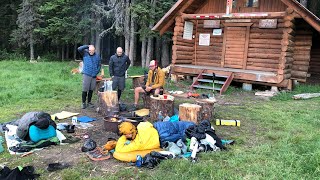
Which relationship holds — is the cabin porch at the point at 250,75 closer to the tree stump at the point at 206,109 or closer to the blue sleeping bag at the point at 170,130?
the tree stump at the point at 206,109

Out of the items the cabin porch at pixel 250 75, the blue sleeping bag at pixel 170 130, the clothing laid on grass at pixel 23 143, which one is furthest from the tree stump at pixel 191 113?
the cabin porch at pixel 250 75

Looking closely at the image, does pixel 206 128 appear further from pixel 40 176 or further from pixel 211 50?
pixel 211 50

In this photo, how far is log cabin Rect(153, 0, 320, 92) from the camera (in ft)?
40.2

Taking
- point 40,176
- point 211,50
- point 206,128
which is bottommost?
point 40,176

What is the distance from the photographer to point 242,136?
21.3ft

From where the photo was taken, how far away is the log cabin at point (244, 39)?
1227cm

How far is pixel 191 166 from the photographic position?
4.70 meters

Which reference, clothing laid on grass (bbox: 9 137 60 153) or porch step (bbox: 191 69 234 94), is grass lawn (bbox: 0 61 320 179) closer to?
clothing laid on grass (bbox: 9 137 60 153)

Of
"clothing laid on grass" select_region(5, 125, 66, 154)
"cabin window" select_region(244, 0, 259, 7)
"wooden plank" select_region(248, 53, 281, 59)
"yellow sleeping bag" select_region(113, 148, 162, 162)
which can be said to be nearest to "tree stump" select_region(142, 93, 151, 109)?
"clothing laid on grass" select_region(5, 125, 66, 154)

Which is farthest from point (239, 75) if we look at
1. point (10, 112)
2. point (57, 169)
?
point (57, 169)

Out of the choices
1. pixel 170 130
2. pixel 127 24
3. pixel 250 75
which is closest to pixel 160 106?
pixel 170 130

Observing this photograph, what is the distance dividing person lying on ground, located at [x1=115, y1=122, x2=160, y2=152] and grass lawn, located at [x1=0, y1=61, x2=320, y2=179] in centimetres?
50

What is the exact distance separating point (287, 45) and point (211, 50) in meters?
3.92

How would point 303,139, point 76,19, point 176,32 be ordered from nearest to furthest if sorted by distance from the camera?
point 303,139
point 176,32
point 76,19
